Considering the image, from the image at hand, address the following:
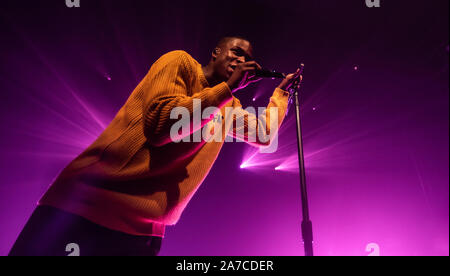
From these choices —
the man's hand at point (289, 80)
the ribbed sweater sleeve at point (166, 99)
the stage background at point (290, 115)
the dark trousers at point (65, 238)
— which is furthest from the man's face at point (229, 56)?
the stage background at point (290, 115)

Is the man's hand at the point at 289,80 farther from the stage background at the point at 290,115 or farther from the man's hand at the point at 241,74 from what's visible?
the stage background at the point at 290,115

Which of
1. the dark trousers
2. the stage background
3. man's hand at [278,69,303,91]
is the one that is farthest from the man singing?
the stage background

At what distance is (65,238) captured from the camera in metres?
0.71

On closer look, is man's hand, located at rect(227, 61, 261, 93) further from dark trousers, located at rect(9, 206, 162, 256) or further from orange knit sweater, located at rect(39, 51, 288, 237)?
dark trousers, located at rect(9, 206, 162, 256)

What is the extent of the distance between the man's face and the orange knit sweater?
0.29 meters

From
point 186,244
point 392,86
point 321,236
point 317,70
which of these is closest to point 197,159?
point 186,244

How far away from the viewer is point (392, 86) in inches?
113

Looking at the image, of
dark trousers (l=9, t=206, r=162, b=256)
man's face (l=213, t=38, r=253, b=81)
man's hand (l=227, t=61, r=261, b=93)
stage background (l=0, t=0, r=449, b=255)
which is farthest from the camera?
stage background (l=0, t=0, r=449, b=255)

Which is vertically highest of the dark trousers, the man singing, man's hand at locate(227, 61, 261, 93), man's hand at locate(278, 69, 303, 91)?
man's hand at locate(278, 69, 303, 91)

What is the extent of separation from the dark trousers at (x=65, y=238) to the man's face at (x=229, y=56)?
731 millimetres

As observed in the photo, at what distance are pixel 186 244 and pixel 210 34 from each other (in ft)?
6.60

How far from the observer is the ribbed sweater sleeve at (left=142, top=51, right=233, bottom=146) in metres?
0.76

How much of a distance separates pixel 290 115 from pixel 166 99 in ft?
7.63
